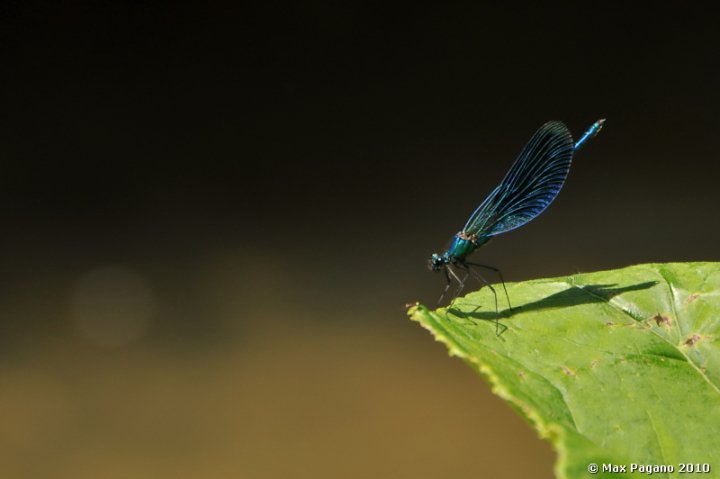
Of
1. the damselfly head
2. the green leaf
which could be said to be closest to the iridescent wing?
the damselfly head

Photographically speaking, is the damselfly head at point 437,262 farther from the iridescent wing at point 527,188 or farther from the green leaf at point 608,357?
the green leaf at point 608,357

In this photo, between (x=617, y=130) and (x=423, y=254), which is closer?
(x=617, y=130)

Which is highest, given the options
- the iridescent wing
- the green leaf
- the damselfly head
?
the iridescent wing

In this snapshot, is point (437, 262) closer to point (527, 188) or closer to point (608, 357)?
point (527, 188)

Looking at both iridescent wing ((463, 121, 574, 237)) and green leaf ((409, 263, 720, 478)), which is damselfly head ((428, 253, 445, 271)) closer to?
iridescent wing ((463, 121, 574, 237))

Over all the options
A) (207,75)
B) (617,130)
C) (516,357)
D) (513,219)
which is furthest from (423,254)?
(516,357)

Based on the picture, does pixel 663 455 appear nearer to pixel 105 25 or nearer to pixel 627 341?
pixel 627 341
